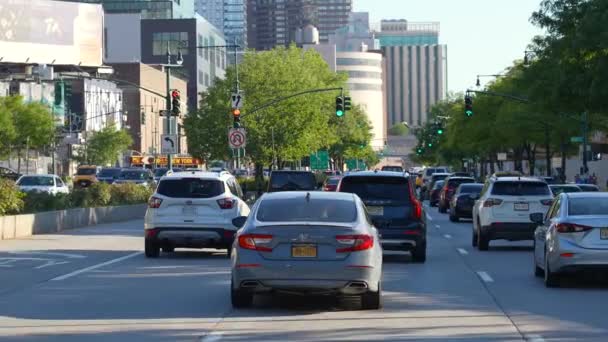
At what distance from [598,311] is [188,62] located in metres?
153

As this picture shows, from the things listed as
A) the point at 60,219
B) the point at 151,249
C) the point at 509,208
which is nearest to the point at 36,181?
the point at 60,219

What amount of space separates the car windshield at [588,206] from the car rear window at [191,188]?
8.74 m

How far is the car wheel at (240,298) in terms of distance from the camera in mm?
16219

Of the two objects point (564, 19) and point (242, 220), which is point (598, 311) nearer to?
point (242, 220)

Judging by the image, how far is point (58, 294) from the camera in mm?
18641

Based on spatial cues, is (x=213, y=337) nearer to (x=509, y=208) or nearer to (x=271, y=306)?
(x=271, y=306)

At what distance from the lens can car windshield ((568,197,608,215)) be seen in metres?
19.2

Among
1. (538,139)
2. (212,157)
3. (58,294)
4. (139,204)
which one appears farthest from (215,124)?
(58,294)

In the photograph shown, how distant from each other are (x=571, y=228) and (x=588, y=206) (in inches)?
25.3

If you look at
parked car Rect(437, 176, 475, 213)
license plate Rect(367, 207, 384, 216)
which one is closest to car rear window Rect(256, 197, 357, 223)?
license plate Rect(367, 207, 384, 216)

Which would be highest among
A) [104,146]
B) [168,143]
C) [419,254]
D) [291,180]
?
[168,143]

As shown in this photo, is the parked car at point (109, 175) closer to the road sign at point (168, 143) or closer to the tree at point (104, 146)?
the road sign at point (168, 143)

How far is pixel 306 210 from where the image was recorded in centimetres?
1650

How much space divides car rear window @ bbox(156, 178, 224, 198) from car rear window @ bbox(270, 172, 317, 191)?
1787 cm
